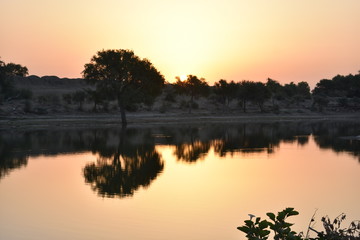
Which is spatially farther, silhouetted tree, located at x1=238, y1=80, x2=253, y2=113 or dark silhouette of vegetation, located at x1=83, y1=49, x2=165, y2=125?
silhouetted tree, located at x1=238, y1=80, x2=253, y2=113

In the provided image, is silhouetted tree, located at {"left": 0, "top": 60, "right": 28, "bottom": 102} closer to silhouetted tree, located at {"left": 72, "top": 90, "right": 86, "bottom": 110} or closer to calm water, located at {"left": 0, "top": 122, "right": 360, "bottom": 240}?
silhouetted tree, located at {"left": 72, "top": 90, "right": 86, "bottom": 110}

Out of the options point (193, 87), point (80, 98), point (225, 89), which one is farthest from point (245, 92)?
point (80, 98)

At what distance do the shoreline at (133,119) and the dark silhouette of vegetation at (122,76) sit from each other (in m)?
4.95

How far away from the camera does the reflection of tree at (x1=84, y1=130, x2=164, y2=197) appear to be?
22203 mm

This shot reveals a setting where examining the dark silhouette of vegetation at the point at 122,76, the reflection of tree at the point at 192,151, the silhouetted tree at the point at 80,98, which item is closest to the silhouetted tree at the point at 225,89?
the silhouetted tree at the point at 80,98

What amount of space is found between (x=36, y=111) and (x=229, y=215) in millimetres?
74354

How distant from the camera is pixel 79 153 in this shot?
37281 mm

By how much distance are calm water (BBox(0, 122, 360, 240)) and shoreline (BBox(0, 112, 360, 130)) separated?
1347 inches

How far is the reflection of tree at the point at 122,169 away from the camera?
72.8ft

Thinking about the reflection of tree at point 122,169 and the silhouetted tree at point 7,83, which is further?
the silhouetted tree at point 7,83

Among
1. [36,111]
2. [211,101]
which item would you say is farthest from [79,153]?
[211,101]

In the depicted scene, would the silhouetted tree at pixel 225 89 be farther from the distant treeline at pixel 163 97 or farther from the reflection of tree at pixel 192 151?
the reflection of tree at pixel 192 151

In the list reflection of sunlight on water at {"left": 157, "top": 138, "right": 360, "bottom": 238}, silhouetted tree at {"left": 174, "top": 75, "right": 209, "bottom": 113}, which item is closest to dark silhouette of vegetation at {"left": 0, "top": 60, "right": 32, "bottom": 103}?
silhouetted tree at {"left": 174, "top": 75, "right": 209, "bottom": 113}

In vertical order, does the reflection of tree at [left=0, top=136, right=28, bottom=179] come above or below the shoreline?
below
